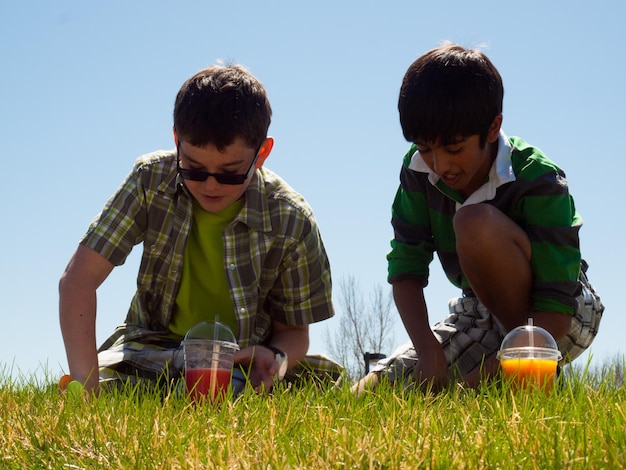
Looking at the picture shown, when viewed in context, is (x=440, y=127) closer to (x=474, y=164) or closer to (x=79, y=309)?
(x=474, y=164)

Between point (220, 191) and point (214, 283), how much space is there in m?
0.58

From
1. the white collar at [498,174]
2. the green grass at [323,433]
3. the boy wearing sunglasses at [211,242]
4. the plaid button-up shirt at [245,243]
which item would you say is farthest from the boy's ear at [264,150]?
the green grass at [323,433]

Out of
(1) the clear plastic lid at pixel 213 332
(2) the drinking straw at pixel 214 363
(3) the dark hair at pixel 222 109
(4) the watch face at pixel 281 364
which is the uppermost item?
(3) the dark hair at pixel 222 109

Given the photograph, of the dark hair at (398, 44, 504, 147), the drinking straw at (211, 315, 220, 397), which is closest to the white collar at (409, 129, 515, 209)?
the dark hair at (398, 44, 504, 147)

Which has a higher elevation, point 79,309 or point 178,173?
point 178,173

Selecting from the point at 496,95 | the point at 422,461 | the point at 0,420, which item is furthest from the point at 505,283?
the point at 0,420

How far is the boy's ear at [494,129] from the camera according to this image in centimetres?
370

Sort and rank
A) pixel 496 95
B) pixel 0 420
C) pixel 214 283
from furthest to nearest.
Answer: pixel 214 283
pixel 496 95
pixel 0 420

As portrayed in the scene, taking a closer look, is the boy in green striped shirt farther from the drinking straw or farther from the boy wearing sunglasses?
the drinking straw

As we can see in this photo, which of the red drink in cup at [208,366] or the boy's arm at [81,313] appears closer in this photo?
the red drink in cup at [208,366]

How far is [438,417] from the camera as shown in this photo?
230 centimetres

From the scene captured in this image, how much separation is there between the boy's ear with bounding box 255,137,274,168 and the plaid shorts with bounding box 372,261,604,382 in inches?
43.5

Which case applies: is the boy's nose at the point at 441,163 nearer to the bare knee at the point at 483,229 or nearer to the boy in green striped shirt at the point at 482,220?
the boy in green striped shirt at the point at 482,220

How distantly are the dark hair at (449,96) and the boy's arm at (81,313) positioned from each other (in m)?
1.49
